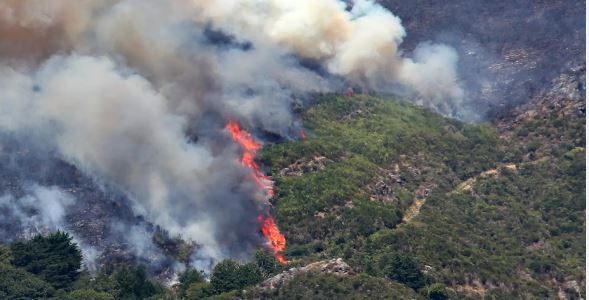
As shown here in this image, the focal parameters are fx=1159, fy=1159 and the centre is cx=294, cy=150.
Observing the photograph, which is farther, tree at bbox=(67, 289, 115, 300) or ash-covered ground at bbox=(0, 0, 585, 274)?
ash-covered ground at bbox=(0, 0, 585, 274)

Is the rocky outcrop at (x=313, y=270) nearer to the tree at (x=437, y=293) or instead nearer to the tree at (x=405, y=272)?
the tree at (x=405, y=272)

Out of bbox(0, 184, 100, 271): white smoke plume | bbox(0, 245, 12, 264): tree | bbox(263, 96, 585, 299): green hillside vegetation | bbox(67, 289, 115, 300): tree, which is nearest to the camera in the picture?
bbox(67, 289, 115, 300): tree

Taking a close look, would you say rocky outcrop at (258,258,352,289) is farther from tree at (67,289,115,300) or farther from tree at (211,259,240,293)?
tree at (67,289,115,300)

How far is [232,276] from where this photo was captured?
115812 mm

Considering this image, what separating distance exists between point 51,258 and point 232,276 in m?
18.9

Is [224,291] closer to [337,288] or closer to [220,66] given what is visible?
[337,288]

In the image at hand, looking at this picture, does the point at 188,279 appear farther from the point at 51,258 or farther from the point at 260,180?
the point at 260,180

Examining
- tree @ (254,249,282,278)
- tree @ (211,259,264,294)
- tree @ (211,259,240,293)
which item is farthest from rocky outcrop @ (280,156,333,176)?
tree @ (211,259,240,293)

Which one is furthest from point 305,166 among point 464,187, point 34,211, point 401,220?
point 34,211

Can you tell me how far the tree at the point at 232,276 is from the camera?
115 metres

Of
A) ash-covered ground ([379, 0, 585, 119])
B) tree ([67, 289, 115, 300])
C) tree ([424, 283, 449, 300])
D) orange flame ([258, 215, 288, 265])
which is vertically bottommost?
tree ([424, 283, 449, 300])

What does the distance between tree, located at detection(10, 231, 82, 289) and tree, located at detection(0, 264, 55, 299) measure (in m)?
1.49

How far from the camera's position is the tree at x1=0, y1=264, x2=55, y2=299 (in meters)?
113

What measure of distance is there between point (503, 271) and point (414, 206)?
18.5 metres
